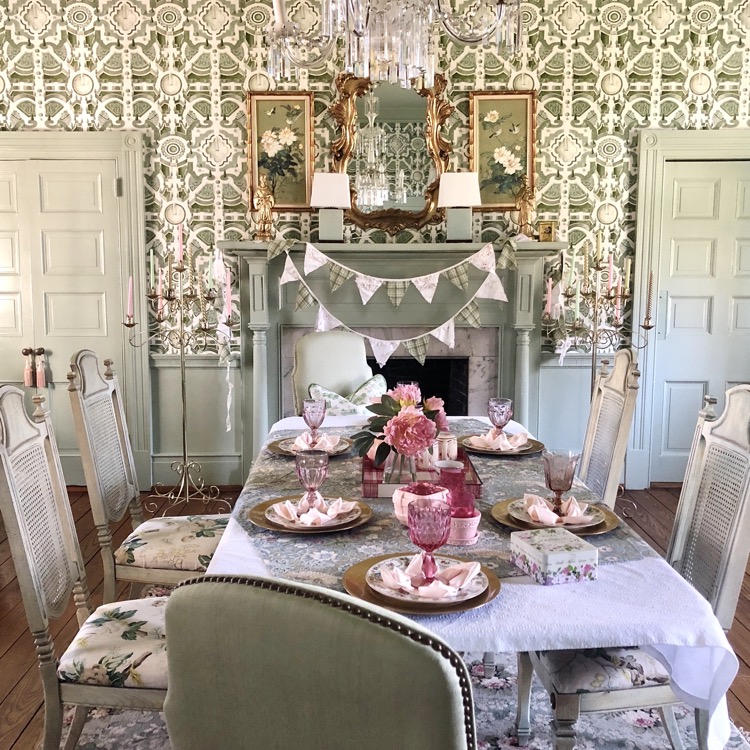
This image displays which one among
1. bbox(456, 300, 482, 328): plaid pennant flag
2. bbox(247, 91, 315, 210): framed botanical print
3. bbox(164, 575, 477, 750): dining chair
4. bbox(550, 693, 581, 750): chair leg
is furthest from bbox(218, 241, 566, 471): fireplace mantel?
bbox(164, 575, 477, 750): dining chair

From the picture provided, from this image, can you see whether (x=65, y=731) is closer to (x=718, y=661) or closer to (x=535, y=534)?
(x=535, y=534)

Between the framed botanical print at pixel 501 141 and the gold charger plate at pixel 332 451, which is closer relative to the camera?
the gold charger plate at pixel 332 451

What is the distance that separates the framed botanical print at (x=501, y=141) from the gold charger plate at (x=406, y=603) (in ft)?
10.6

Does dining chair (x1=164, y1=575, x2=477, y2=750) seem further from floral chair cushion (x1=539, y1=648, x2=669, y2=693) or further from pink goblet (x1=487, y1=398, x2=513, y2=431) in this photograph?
pink goblet (x1=487, y1=398, x2=513, y2=431)

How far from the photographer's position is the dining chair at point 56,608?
1616 mm

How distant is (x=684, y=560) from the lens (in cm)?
192

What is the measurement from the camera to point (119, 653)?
1.66 metres

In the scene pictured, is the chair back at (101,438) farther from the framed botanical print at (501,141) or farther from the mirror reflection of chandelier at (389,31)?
the framed botanical print at (501,141)

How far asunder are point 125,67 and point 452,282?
2184 millimetres

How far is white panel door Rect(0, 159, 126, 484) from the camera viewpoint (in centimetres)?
436

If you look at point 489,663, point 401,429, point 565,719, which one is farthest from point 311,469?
point 489,663

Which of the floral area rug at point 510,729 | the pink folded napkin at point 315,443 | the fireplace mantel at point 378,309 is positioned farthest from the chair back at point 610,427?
the fireplace mantel at point 378,309

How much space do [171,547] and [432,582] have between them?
1140mm

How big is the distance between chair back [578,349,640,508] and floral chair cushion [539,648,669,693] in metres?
0.67
